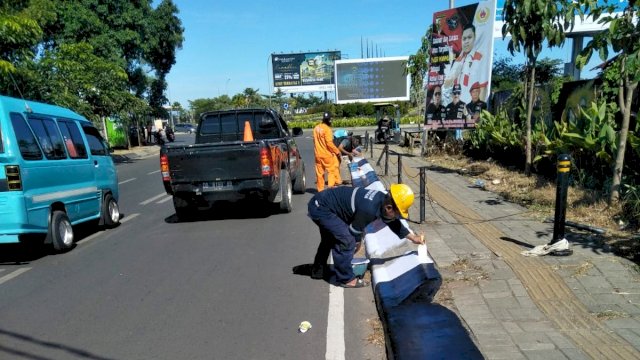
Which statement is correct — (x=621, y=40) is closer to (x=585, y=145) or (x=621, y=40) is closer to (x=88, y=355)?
(x=585, y=145)

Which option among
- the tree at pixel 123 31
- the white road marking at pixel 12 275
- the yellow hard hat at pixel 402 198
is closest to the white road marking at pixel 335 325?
the yellow hard hat at pixel 402 198

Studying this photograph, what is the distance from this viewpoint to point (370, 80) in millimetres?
61688

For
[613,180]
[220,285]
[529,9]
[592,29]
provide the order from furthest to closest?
[592,29]
[529,9]
[613,180]
[220,285]

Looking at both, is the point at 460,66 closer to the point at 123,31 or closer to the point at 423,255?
the point at 423,255

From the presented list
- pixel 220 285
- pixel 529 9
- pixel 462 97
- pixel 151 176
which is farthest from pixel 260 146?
pixel 151 176

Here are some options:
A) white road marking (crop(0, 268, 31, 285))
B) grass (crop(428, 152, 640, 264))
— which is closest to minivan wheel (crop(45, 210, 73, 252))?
white road marking (crop(0, 268, 31, 285))

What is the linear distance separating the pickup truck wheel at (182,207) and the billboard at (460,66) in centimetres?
971

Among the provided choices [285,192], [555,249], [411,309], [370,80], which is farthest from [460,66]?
[370,80]

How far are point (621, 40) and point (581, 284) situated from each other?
3047 millimetres

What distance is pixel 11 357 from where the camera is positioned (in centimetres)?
414

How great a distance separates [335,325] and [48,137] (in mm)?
5465

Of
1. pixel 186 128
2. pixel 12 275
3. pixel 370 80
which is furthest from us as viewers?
pixel 186 128

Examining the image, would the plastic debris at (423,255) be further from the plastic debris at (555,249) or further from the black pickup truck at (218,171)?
the black pickup truck at (218,171)

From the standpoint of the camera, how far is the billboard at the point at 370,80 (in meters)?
Answer: 61.2
